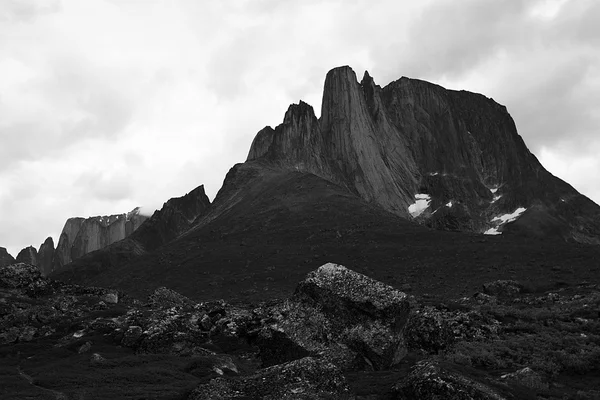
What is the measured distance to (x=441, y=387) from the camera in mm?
17875

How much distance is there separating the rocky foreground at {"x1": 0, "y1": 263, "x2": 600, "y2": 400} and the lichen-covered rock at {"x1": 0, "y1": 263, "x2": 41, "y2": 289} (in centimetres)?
→ 2227

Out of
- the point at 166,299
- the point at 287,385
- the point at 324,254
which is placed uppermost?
the point at 324,254

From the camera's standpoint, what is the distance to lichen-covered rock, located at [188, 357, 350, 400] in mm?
17328

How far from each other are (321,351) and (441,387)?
8.77 meters

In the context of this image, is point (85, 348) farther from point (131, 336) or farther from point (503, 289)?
point (503, 289)

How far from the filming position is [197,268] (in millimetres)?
119438

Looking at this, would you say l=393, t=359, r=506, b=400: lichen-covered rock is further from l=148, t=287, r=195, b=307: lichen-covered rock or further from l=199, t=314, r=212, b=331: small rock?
l=148, t=287, r=195, b=307: lichen-covered rock

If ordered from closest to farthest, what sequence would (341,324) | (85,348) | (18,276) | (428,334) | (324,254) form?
(341,324), (428,334), (85,348), (18,276), (324,254)

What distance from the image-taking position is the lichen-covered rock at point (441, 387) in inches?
695

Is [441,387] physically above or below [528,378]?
above

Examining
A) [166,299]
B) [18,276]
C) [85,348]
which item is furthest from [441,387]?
[18,276]

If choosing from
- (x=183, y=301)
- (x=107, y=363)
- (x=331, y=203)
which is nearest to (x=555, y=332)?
(x=107, y=363)

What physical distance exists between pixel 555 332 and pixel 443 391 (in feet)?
66.8

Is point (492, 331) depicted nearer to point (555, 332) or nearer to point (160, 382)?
point (555, 332)
